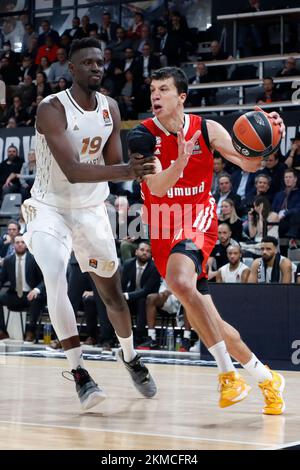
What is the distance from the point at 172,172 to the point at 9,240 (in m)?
8.79

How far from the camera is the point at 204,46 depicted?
18.4 metres

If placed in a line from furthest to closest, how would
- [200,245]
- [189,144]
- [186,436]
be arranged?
[200,245], [189,144], [186,436]

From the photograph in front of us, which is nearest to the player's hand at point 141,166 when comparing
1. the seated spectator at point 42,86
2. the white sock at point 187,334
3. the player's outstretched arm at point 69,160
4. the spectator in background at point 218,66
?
the player's outstretched arm at point 69,160

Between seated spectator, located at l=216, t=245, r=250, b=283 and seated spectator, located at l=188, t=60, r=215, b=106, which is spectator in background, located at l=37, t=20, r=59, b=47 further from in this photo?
seated spectator, located at l=216, t=245, r=250, b=283

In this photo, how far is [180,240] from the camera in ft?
18.8

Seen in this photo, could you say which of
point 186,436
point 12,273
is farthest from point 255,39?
point 186,436

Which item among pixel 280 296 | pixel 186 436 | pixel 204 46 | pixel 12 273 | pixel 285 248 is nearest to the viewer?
pixel 186 436

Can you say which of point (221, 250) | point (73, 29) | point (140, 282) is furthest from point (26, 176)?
point (73, 29)

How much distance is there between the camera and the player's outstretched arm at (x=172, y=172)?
17.4 ft

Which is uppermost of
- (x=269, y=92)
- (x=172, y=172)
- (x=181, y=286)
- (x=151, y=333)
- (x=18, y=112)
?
(x=269, y=92)

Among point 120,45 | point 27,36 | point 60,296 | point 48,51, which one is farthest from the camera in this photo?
point 27,36

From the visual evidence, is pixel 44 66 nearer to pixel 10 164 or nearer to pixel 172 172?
pixel 10 164

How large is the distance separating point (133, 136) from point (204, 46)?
13.3m
